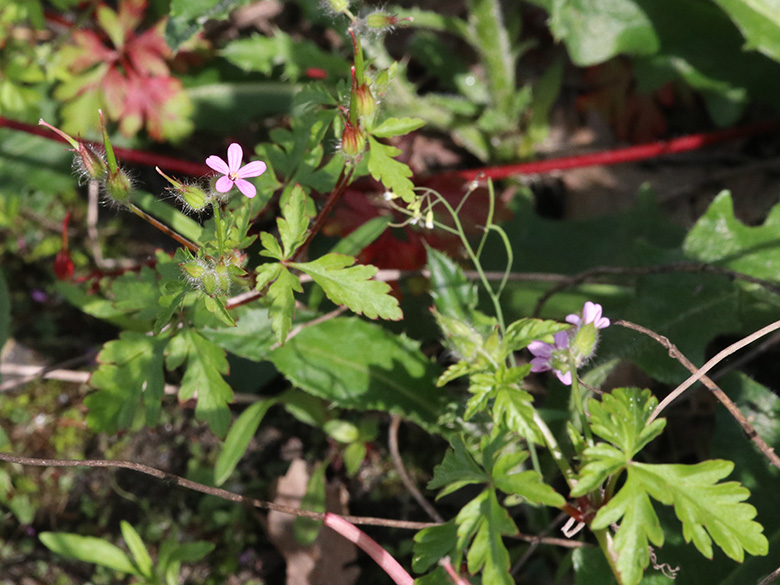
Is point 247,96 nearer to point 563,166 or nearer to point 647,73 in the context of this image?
point 563,166

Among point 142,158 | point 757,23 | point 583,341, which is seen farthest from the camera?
point 142,158

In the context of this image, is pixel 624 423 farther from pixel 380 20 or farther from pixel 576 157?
pixel 576 157

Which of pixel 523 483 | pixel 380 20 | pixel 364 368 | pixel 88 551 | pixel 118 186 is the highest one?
pixel 380 20

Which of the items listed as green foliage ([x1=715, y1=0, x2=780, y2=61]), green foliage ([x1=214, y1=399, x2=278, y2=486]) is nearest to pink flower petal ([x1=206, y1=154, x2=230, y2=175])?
green foliage ([x1=214, y1=399, x2=278, y2=486])

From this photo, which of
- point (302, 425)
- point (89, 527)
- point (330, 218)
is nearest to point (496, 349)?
point (330, 218)

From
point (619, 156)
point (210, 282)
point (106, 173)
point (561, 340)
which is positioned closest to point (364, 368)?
point (561, 340)

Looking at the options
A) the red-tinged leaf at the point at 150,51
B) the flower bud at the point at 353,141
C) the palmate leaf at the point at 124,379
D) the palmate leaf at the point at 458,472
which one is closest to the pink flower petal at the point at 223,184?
the flower bud at the point at 353,141

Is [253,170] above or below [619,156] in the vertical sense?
above
